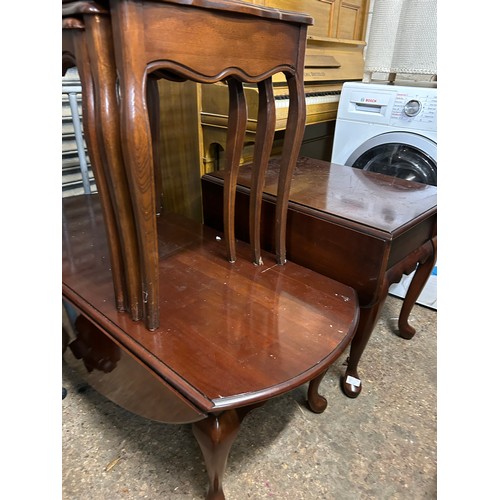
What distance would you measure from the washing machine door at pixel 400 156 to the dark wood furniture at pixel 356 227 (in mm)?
248

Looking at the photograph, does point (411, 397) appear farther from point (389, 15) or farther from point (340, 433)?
point (389, 15)

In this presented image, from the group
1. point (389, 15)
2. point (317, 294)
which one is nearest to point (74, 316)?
point (317, 294)

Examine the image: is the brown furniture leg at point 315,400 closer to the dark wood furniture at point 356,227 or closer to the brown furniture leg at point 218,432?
the dark wood furniture at point 356,227

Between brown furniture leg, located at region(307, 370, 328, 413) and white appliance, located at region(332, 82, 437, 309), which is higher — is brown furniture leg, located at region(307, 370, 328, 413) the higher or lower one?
the lower one

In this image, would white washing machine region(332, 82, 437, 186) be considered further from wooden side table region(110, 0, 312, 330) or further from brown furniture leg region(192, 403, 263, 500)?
brown furniture leg region(192, 403, 263, 500)

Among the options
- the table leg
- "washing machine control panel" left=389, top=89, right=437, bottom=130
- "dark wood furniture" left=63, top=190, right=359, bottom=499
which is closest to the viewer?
"dark wood furniture" left=63, top=190, right=359, bottom=499

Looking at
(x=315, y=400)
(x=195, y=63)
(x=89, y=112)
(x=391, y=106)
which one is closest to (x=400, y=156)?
(x=391, y=106)

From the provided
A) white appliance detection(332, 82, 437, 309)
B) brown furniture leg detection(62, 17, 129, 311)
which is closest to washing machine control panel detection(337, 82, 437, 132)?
white appliance detection(332, 82, 437, 309)

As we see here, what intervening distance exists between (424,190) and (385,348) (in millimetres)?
636

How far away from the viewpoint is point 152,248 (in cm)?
75

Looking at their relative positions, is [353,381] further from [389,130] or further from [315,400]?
[389,130]

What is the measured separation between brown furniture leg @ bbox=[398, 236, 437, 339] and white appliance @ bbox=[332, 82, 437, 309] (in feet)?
0.85

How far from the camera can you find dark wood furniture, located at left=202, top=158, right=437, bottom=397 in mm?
1007

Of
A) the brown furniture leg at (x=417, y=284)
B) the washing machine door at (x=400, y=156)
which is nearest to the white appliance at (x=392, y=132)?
the washing machine door at (x=400, y=156)
